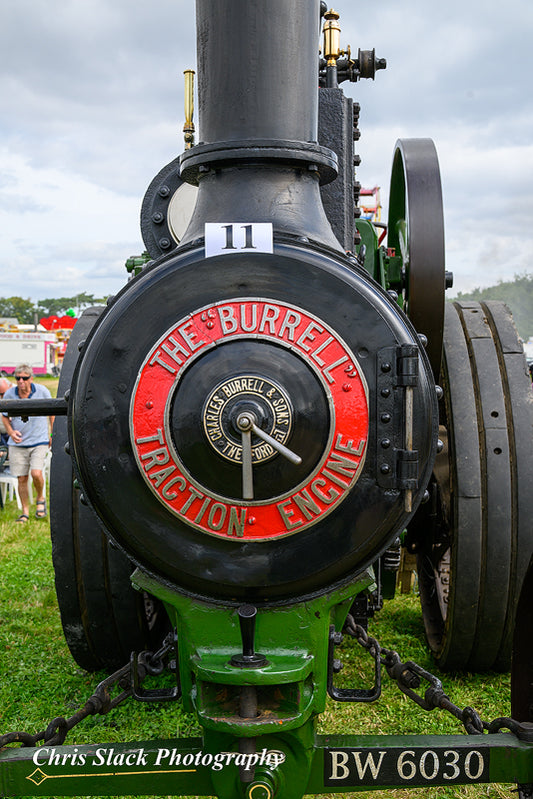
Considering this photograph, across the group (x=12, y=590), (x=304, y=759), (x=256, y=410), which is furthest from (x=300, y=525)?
(x=12, y=590)

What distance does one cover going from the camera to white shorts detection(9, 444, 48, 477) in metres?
6.91

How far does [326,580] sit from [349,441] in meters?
0.31

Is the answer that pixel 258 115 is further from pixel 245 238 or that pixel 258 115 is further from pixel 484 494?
pixel 484 494

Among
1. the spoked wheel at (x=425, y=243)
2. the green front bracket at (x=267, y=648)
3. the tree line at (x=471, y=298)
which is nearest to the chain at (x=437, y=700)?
the green front bracket at (x=267, y=648)

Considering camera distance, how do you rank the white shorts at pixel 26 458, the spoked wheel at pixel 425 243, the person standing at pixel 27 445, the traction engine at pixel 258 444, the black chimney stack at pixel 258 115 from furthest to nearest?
the white shorts at pixel 26 458, the person standing at pixel 27 445, the spoked wheel at pixel 425 243, the black chimney stack at pixel 258 115, the traction engine at pixel 258 444

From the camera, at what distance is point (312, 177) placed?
1887 millimetres

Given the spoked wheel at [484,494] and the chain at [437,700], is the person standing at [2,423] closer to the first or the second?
the spoked wheel at [484,494]

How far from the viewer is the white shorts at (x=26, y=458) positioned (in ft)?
22.7

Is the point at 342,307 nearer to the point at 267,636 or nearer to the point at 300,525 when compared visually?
the point at 300,525

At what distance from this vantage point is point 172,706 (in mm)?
2914

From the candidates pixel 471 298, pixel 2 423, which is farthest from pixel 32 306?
pixel 2 423

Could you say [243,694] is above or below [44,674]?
above

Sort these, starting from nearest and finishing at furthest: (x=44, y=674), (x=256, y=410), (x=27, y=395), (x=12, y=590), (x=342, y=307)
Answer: (x=256, y=410) → (x=342, y=307) → (x=44, y=674) → (x=12, y=590) → (x=27, y=395)

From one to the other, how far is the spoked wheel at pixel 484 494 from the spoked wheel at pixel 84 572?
45.3 inches
